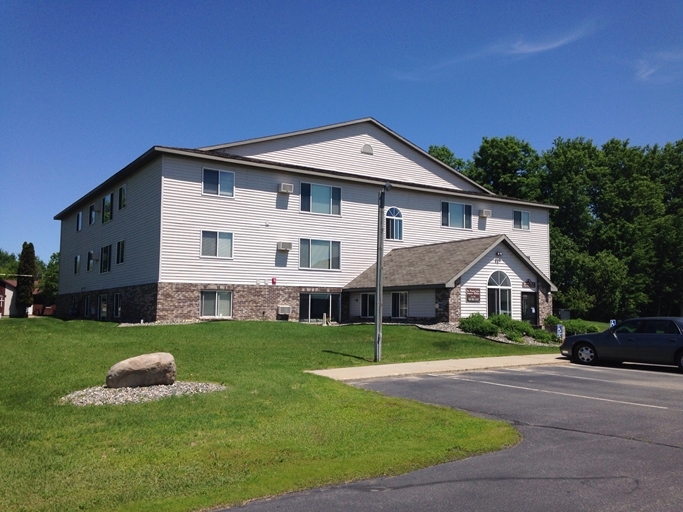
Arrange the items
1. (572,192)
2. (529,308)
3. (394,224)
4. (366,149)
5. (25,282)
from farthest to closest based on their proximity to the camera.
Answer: (25,282) → (572,192) → (366,149) → (394,224) → (529,308)

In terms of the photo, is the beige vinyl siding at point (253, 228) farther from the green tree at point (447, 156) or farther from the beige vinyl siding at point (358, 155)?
the green tree at point (447, 156)

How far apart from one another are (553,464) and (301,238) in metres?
26.3

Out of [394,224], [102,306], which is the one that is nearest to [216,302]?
[102,306]

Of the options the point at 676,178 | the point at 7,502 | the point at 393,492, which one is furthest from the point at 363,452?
the point at 676,178

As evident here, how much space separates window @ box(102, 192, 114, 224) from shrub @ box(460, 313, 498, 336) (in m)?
21.8

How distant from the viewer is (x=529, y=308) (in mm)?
31000

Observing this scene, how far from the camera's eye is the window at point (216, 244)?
30.0 metres

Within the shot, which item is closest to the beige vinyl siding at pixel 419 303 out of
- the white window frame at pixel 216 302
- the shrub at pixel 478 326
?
the shrub at pixel 478 326

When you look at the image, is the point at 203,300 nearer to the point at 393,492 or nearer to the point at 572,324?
the point at 572,324

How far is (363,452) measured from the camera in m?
7.61

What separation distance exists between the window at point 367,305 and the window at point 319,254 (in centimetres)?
234

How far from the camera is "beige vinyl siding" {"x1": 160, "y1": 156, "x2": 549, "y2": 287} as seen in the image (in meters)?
29.3

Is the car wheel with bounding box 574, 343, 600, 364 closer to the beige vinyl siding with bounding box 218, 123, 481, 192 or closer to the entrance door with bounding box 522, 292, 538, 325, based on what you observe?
the entrance door with bounding box 522, 292, 538, 325

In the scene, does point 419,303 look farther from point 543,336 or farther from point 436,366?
point 436,366
